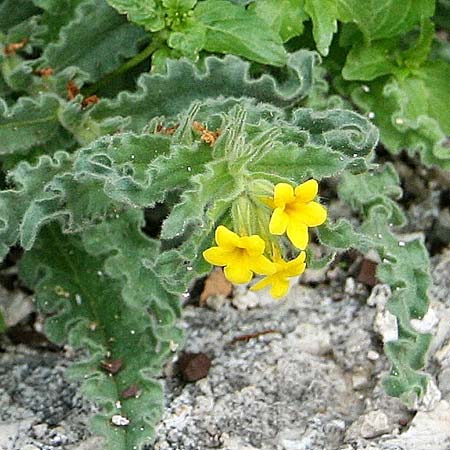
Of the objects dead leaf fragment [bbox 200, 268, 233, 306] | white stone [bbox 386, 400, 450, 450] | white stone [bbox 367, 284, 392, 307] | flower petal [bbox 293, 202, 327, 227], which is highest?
flower petal [bbox 293, 202, 327, 227]

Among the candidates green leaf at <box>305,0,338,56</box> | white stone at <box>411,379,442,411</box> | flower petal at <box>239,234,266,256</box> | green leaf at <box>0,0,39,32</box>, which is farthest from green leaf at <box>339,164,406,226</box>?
green leaf at <box>0,0,39,32</box>

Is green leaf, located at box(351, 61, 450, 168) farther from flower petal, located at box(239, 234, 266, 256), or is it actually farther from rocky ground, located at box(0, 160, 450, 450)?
flower petal, located at box(239, 234, 266, 256)

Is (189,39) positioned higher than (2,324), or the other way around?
(189,39)

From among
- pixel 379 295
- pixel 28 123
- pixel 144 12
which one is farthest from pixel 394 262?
pixel 28 123

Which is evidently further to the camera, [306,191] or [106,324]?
[106,324]

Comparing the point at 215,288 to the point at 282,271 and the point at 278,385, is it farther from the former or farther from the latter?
the point at 282,271

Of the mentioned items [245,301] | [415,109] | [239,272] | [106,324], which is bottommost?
[245,301]

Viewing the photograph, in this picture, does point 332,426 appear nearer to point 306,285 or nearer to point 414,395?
point 414,395
